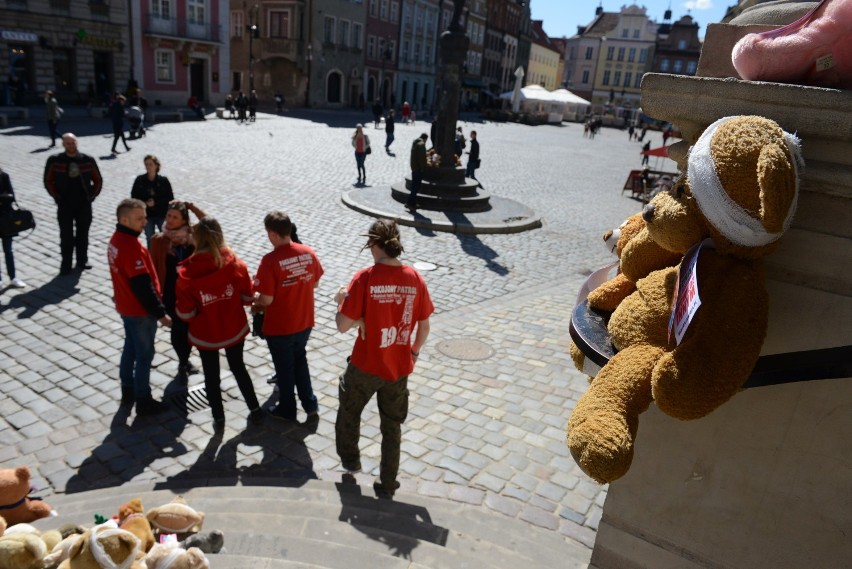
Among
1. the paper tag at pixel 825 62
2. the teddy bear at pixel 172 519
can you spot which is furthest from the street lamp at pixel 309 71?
the paper tag at pixel 825 62

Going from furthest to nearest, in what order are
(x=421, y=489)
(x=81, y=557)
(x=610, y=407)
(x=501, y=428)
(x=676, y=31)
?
(x=676, y=31)
(x=501, y=428)
(x=421, y=489)
(x=81, y=557)
(x=610, y=407)

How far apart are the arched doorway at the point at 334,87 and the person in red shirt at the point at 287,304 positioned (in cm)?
4983

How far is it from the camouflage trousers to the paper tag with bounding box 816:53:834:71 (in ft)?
10.7

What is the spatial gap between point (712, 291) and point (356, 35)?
57.0m

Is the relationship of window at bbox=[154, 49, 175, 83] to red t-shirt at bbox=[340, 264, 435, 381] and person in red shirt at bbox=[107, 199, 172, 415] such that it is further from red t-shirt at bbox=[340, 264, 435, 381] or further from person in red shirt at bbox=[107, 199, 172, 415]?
red t-shirt at bbox=[340, 264, 435, 381]

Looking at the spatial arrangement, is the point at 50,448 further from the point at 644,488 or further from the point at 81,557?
the point at 644,488

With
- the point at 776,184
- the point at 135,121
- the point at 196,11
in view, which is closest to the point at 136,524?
the point at 776,184

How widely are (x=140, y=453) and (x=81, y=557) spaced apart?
8.22ft

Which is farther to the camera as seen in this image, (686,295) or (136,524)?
(136,524)

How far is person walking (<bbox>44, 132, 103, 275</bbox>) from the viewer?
8.36m

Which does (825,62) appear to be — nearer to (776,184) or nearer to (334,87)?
(776,184)

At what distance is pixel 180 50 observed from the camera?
3941cm

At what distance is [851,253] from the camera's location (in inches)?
69.1

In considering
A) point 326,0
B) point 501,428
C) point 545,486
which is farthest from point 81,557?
point 326,0
